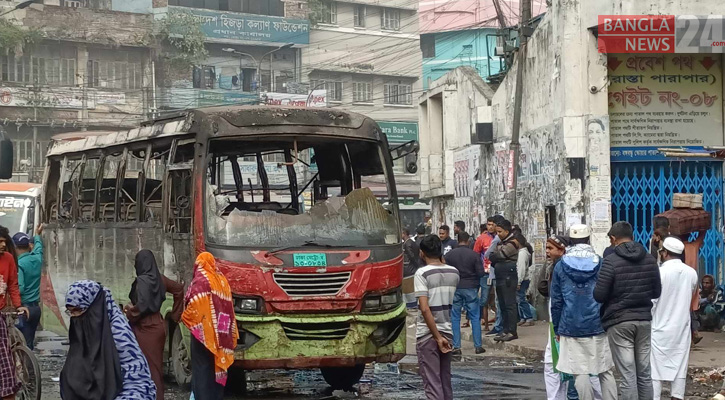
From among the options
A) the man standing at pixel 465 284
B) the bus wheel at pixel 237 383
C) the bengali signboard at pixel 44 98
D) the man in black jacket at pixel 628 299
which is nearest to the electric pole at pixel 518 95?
the man standing at pixel 465 284

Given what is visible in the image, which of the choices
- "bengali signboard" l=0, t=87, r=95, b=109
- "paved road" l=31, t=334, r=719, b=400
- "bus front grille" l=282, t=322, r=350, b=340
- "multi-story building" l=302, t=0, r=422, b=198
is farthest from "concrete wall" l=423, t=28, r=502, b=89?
"bus front grille" l=282, t=322, r=350, b=340

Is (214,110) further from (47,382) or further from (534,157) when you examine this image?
(534,157)

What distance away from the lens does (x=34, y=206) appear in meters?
21.8

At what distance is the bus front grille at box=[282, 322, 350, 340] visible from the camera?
10734 mm

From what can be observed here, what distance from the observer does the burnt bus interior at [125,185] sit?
38.3 feet

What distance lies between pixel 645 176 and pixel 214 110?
31.3 ft

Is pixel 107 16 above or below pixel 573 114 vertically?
above

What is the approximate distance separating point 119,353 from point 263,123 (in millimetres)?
5304

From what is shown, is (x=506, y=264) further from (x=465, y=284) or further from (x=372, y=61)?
(x=372, y=61)

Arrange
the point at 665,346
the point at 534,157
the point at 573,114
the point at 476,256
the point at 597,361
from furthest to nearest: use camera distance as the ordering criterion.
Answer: the point at 534,157 → the point at 573,114 → the point at 476,256 → the point at 665,346 → the point at 597,361

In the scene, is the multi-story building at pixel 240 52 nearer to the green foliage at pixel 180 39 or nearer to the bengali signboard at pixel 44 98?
the green foliage at pixel 180 39

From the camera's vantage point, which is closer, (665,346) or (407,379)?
(665,346)

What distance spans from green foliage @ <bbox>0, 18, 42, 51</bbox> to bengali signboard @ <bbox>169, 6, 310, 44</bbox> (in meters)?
6.82

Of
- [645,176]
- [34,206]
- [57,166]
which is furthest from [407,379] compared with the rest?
[34,206]
